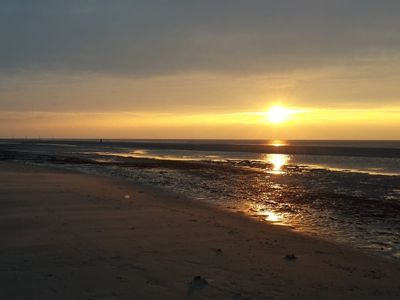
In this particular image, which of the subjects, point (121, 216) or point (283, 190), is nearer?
point (121, 216)

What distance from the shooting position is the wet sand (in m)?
7.24

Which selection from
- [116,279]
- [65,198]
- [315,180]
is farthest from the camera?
[315,180]

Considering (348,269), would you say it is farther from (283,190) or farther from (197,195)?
(283,190)

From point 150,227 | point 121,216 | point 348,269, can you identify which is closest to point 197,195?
point 121,216

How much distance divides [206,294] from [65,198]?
38.5 feet

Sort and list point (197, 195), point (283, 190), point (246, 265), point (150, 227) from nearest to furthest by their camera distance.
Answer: point (246, 265), point (150, 227), point (197, 195), point (283, 190)

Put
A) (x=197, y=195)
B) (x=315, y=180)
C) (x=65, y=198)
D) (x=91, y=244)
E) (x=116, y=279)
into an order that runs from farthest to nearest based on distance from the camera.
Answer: (x=315, y=180)
(x=197, y=195)
(x=65, y=198)
(x=91, y=244)
(x=116, y=279)

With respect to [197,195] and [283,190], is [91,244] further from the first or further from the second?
[283,190]

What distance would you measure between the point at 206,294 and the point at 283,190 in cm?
1723

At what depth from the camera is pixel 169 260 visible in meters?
8.91

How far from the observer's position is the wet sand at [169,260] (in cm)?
724

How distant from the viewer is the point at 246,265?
28.7ft

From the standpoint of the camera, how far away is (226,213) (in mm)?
15484

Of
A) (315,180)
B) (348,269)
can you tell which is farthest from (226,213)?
(315,180)
